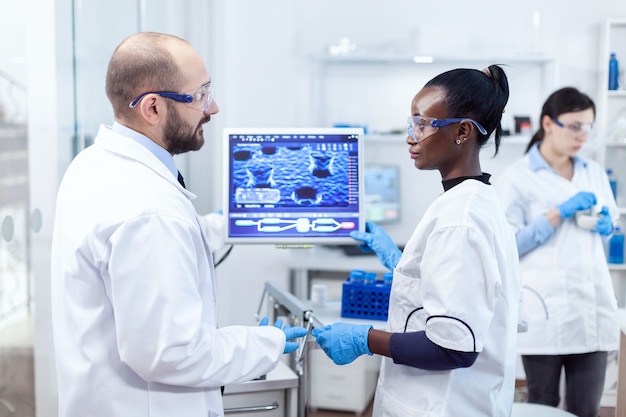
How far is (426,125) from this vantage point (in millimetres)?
1413

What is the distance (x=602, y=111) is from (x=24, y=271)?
2947mm

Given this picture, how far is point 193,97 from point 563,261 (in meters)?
1.58

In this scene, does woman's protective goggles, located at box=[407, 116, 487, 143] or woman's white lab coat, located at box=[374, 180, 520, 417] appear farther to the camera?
woman's protective goggles, located at box=[407, 116, 487, 143]

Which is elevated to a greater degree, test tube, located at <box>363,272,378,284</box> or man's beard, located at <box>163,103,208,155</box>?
man's beard, located at <box>163,103,208,155</box>

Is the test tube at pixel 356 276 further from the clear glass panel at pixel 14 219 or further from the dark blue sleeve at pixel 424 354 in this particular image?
the clear glass panel at pixel 14 219

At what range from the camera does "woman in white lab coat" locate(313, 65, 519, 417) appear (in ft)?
4.15

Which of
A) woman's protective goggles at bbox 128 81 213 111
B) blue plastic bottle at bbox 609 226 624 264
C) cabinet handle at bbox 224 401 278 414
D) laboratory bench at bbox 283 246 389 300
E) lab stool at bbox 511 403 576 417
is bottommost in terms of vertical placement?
cabinet handle at bbox 224 401 278 414

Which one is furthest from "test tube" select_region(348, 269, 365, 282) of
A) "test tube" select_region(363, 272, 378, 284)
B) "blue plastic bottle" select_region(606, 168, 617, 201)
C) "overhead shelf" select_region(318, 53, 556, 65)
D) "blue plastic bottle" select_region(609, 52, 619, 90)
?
"blue plastic bottle" select_region(609, 52, 619, 90)


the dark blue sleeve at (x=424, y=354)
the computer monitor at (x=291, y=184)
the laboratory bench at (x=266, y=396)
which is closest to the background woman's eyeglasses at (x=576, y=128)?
the computer monitor at (x=291, y=184)

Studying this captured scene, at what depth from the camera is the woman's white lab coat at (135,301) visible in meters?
1.12

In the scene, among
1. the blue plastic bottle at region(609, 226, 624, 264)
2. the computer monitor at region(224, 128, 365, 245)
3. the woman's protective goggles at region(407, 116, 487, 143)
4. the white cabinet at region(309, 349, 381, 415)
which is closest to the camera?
the woman's protective goggles at region(407, 116, 487, 143)

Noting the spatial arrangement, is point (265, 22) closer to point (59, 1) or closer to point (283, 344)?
→ point (59, 1)

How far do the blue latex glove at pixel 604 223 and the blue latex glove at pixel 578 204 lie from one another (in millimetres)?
55

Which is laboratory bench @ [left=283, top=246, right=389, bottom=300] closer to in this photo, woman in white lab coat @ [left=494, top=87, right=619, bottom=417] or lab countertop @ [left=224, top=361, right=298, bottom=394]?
woman in white lab coat @ [left=494, top=87, right=619, bottom=417]
